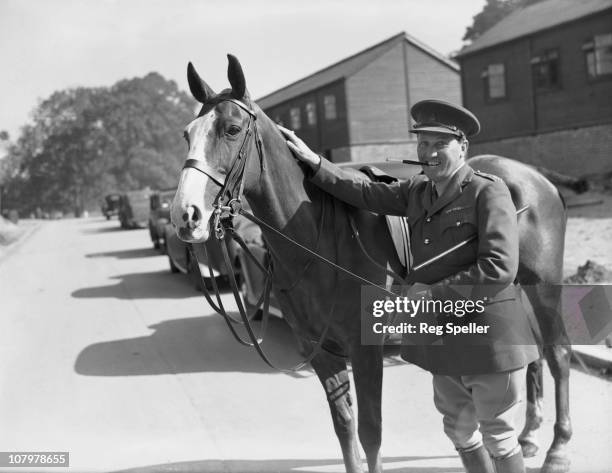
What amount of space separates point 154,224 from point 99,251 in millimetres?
2858

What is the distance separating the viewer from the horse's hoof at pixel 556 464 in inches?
154

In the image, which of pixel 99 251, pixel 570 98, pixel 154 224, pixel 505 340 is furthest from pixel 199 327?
pixel 570 98

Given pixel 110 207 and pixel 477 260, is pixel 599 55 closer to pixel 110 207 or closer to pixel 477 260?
pixel 477 260

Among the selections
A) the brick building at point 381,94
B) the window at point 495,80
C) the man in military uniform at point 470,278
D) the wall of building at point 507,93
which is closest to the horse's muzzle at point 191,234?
the man in military uniform at point 470,278

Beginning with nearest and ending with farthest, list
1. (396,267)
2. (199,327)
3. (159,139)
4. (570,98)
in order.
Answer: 1. (396,267)
2. (199,327)
3. (159,139)
4. (570,98)

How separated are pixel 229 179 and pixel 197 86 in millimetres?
555

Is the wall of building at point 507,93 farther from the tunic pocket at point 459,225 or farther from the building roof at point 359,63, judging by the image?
the tunic pocket at point 459,225

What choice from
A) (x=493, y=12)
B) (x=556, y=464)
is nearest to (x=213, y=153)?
(x=556, y=464)

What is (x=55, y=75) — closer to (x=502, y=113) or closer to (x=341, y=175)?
(x=341, y=175)

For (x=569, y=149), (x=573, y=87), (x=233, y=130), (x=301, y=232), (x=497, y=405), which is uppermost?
(x=573, y=87)

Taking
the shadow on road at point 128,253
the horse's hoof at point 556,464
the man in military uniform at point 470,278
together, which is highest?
the man in military uniform at point 470,278

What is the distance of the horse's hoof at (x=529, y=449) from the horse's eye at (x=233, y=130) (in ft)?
9.55

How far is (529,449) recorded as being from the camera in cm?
428

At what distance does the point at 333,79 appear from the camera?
34562 mm
